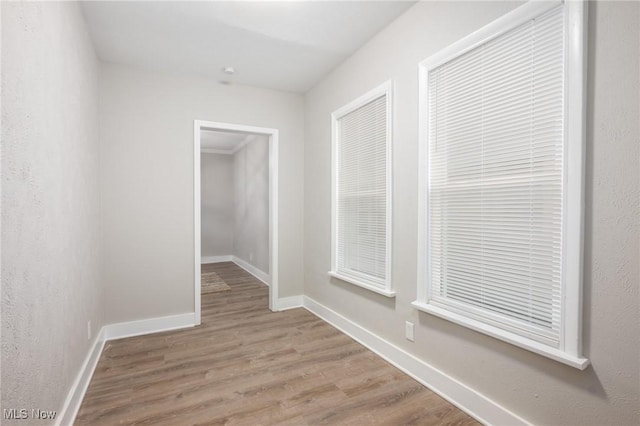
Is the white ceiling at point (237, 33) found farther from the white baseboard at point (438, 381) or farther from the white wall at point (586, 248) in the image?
the white baseboard at point (438, 381)

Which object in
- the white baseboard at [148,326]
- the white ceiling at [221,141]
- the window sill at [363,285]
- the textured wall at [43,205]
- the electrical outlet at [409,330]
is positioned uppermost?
the white ceiling at [221,141]

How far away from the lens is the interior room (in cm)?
133

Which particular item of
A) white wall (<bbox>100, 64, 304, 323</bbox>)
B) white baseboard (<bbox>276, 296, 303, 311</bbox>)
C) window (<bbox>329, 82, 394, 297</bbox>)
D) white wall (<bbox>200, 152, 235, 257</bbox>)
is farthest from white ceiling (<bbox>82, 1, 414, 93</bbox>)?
white wall (<bbox>200, 152, 235, 257</bbox>)

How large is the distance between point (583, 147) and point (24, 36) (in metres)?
2.37

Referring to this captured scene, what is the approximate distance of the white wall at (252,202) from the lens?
534 cm

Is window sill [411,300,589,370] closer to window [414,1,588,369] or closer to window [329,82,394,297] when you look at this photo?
window [414,1,588,369]

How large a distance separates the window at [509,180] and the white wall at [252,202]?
3340mm

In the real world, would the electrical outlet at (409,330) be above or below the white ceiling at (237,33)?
below

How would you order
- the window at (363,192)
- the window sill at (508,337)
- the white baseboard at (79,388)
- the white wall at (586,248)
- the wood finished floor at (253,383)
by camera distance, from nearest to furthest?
the white wall at (586,248), the window sill at (508,337), the white baseboard at (79,388), the wood finished floor at (253,383), the window at (363,192)

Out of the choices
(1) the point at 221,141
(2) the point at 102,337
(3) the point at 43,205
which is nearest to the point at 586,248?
(3) the point at 43,205

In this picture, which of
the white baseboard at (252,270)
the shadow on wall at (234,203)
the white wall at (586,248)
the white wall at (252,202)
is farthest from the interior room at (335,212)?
the shadow on wall at (234,203)

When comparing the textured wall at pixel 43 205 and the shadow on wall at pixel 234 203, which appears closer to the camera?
the textured wall at pixel 43 205

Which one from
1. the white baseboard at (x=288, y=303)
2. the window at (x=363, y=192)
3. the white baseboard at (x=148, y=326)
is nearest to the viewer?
the window at (x=363, y=192)

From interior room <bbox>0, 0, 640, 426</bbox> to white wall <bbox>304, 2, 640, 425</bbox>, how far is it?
0.03 feet
